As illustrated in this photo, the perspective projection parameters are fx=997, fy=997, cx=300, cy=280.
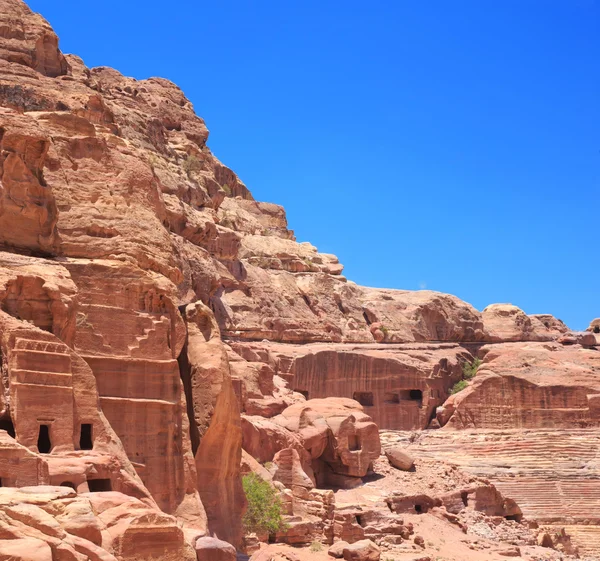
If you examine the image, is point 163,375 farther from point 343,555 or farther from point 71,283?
point 343,555

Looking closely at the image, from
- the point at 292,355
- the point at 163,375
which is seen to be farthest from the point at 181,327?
the point at 292,355

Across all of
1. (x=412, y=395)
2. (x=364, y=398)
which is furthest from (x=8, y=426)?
(x=412, y=395)

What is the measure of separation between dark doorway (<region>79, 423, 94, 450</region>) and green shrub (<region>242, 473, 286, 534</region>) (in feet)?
29.0

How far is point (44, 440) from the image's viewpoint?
64.5ft

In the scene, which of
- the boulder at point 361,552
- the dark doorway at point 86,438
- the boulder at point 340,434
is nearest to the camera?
the dark doorway at point 86,438

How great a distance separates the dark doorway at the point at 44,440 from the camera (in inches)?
768

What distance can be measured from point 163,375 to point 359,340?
4163 cm

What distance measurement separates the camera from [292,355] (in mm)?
53844

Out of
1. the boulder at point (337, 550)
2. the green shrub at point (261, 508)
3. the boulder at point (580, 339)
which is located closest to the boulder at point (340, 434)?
the green shrub at point (261, 508)

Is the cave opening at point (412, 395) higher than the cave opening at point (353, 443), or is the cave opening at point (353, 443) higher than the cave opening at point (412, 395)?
the cave opening at point (412, 395)

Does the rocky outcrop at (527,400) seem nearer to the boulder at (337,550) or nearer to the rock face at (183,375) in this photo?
the rock face at (183,375)

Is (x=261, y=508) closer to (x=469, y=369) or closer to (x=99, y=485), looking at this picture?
(x=99, y=485)

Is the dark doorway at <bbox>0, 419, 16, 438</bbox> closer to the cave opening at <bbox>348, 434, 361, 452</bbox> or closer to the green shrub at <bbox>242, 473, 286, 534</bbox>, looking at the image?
the green shrub at <bbox>242, 473, 286, 534</bbox>

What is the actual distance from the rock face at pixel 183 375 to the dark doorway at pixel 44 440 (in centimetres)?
4
